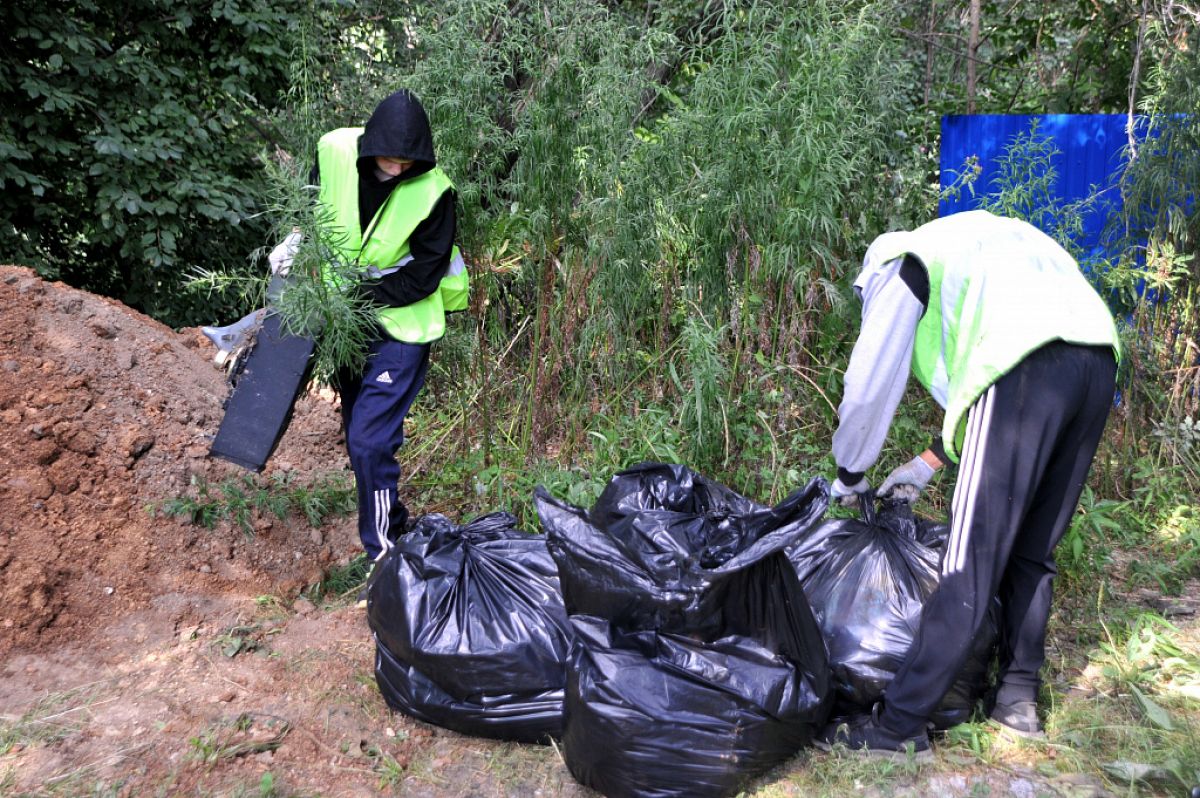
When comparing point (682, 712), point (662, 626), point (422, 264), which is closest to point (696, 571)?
point (662, 626)

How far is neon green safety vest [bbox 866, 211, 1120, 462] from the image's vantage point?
2326mm

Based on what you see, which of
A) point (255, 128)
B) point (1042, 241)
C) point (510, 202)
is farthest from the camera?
point (255, 128)

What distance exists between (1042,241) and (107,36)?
5659 millimetres

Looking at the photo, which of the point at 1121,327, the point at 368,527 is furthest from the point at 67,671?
the point at 1121,327

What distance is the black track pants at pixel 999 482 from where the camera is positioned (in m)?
2.34

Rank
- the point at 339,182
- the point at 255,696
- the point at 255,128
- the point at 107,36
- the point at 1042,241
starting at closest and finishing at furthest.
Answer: the point at 1042,241, the point at 255,696, the point at 339,182, the point at 107,36, the point at 255,128

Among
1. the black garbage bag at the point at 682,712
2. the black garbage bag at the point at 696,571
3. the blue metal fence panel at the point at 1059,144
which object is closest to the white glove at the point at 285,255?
the black garbage bag at the point at 696,571

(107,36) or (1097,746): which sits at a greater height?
(107,36)

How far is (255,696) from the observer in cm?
281

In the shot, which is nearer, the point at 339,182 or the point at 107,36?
the point at 339,182

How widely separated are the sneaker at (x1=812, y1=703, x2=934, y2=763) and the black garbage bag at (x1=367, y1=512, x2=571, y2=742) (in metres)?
0.75

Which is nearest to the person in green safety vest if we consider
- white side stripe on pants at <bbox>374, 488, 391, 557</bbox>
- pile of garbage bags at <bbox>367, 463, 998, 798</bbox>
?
pile of garbage bags at <bbox>367, 463, 998, 798</bbox>

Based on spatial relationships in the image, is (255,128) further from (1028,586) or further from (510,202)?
(1028,586)

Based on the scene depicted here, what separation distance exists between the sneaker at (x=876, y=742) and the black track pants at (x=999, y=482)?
3 centimetres
